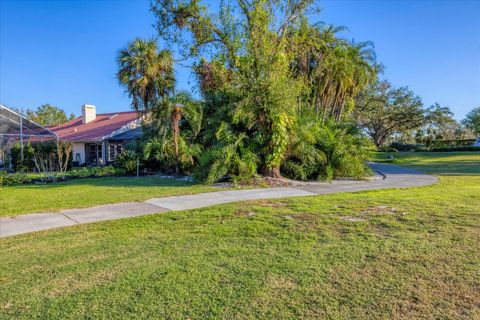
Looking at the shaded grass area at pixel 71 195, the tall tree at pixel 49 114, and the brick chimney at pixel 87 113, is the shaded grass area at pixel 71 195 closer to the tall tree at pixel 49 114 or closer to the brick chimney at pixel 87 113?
the brick chimney at pixel 87 113

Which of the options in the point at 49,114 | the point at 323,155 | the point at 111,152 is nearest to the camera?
the point at 323,155

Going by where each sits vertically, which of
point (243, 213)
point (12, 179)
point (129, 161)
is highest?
point (129, 161)

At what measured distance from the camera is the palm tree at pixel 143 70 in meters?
15.5

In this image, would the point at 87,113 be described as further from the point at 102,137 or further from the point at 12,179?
the point at 12,179

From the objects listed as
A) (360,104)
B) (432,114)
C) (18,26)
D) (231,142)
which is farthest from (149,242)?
(432,114)

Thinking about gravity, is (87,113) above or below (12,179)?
above

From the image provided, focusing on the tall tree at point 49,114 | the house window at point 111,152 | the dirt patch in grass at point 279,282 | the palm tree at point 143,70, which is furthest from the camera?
the tall tree at point 49,114

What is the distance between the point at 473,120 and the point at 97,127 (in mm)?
52522

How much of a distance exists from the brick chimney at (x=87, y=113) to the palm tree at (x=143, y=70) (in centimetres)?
1499

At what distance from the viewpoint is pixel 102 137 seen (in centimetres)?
2236

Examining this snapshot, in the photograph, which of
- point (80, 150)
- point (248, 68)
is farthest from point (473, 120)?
point (80, 150)

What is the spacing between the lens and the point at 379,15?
608 inches

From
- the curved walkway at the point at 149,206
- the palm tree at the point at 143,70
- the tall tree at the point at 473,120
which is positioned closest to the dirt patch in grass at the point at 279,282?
the curved walkway at the point at 149,206

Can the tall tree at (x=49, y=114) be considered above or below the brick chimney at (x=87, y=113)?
above
